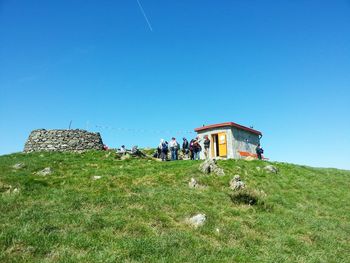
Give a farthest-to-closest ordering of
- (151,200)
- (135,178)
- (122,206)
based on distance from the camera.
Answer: (135,178) < (151,200) < (122,206)

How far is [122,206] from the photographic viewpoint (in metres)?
12.8

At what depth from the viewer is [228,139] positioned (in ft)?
115

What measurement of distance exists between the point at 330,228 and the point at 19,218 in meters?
11.9

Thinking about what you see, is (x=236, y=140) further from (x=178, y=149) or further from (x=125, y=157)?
(x=125, y=157)

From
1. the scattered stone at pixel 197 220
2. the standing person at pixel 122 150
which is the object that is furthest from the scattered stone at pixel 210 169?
the standing person at pixel 122 150

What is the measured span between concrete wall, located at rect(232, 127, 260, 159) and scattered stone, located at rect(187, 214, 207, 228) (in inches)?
909

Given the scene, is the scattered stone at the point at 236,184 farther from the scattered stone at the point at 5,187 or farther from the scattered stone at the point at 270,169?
the scattered stone at the point at 5,187

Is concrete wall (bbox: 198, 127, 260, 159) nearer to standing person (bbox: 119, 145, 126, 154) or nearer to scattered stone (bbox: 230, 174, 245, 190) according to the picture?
standing person (bbox: 119, 145, 126, 154)

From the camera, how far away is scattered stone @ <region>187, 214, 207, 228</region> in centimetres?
1185

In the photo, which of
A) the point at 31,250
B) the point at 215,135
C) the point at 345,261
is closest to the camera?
the point at 31,250

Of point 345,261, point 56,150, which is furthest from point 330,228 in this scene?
point 56,150

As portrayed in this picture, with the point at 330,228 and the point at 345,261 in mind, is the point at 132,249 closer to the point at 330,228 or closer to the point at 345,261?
the point at 345,261

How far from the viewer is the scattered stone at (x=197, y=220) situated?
11852 millimetres

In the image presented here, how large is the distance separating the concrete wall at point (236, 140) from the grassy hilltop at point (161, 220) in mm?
13962
